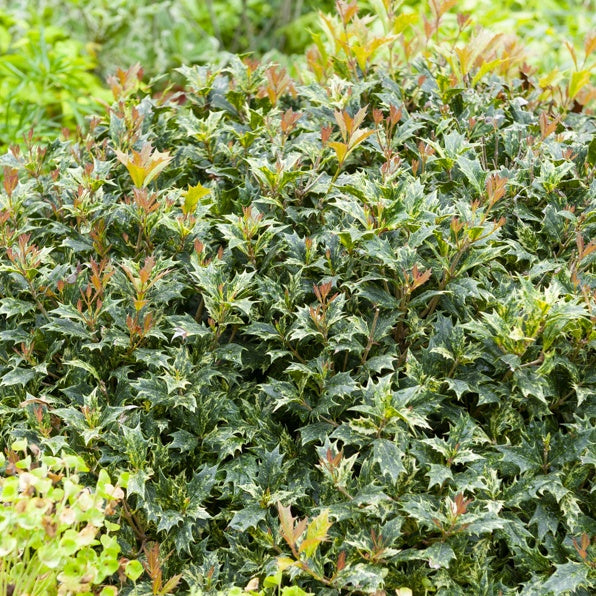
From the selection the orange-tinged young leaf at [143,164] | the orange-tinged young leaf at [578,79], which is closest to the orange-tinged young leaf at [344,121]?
the orange-tinged young leaf at [143,164]

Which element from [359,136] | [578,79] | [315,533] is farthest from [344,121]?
[315,533]

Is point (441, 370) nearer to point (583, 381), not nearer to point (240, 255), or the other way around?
point (583, 381)

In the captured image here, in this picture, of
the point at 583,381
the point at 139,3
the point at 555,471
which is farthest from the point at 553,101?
the point at 139,3

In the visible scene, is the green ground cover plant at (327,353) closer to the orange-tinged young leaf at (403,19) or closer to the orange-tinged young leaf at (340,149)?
the orange-tinged young leaf at (340,149)

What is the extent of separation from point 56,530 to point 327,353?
2.74 ft

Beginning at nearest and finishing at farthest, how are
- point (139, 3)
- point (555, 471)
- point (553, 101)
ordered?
point (555, 471) → point (553, 101) → point (139, 3)

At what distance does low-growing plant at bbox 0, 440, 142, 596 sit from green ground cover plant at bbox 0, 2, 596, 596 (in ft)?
0.43

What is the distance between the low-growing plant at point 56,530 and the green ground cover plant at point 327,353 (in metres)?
0.13

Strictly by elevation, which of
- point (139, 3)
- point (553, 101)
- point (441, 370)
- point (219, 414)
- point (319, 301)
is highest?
point (553, 101)

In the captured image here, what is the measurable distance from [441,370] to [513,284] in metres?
0.35

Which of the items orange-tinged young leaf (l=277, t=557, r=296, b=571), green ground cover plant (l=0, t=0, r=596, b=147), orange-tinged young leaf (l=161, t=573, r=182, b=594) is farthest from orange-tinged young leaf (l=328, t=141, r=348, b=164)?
green ground cover plant (l=0, t=0, r=596, b=147)

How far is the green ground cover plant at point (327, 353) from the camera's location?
1.94m

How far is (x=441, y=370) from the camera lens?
213cm

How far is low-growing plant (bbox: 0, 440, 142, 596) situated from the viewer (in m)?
1.72
